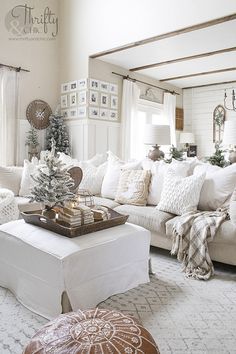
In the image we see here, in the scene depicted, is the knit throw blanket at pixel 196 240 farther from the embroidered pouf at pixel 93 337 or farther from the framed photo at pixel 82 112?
the framed photo at pixel 82 112

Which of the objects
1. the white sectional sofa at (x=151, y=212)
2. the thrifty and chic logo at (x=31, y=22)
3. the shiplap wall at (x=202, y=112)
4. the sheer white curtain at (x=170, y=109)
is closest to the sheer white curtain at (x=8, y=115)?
the thrifty and chic logo at (x=31, y=22)

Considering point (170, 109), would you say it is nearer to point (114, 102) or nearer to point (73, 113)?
point (114, 102)

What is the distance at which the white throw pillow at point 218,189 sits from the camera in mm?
3090

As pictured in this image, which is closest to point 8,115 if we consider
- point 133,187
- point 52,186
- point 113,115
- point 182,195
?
point 113,115

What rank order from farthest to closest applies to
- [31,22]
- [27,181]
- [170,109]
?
1. [170,109]
2. [31,22]
3. [27,181]

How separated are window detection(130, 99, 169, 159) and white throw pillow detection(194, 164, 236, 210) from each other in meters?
3.61

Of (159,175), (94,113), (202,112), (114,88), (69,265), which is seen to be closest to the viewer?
(69,265)

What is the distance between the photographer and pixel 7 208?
341 centimetres

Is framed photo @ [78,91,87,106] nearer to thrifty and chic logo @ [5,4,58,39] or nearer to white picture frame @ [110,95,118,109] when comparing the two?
white picture frame @ [110,95,118,109]

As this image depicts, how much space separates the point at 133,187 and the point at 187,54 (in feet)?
11.0

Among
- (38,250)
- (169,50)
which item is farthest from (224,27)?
(38,250)

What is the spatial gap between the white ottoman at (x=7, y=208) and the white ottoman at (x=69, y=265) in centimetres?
96

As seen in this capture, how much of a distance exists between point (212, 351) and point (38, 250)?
1192 mm

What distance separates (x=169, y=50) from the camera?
549 centimetres
